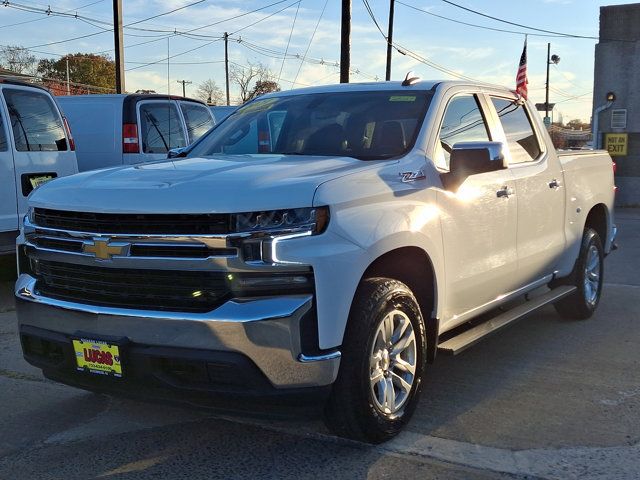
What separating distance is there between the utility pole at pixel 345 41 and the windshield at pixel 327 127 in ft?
52.3

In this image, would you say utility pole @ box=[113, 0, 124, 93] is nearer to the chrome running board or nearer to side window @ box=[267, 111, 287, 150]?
side window @ box=[267, 111, 287, 150]

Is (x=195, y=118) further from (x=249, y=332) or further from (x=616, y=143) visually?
(x=616, y=143)

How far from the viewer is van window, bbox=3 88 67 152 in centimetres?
715

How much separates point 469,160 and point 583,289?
2.80 meters

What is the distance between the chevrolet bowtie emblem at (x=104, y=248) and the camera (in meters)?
3.24

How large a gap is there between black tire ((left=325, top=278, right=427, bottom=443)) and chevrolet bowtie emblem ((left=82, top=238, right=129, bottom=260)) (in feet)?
3.61

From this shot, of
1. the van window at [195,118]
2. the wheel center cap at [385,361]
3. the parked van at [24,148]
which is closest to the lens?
the wheel center cap at [385,361]

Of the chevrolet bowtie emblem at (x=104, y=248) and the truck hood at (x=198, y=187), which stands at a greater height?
the truck hood at (x=198, y=187)

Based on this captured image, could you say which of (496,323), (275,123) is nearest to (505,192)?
(496,323)

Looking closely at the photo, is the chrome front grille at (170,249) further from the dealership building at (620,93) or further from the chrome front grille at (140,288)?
the dealership building at (620,93)

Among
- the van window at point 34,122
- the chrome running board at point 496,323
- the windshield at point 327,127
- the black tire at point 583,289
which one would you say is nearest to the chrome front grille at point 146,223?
the windshield at point 327,127

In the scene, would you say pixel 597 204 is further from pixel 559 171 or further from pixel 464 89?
pixel 464 89

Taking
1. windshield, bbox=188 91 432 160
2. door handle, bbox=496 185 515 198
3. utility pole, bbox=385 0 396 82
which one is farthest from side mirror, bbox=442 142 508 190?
utility pole, bbox=385 0 396 82

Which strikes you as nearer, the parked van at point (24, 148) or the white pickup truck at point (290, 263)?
the white pickup truck at point (290, 263)
